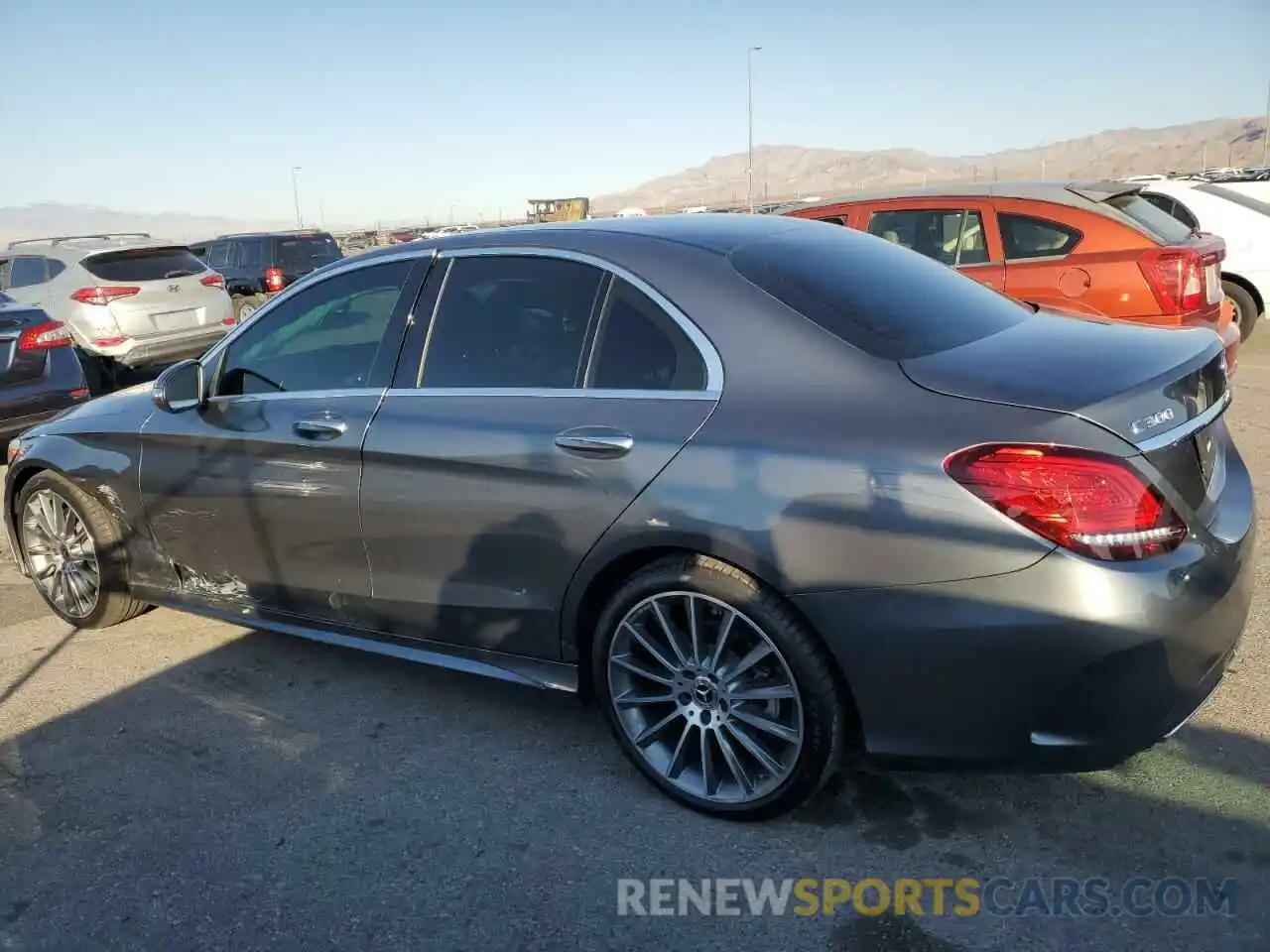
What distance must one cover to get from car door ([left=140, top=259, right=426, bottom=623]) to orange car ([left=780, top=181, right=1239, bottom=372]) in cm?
396

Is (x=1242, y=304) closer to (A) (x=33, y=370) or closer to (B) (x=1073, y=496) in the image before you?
(B) (x=1073, y=496)

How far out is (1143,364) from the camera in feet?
8.61

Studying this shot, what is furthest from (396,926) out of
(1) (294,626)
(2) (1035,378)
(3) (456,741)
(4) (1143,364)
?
(4) (1143,364)

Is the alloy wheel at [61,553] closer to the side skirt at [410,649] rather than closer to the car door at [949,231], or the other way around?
the side skirt at [410,649]

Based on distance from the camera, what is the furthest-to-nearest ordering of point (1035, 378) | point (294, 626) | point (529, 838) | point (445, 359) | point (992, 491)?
point (294, 626)
point (445, 359)
point (529, 838)
point (1035, 378)
point (992, 491)

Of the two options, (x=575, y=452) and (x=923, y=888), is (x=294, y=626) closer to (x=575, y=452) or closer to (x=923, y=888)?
(x=575, y=452)

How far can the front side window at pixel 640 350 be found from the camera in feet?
9.40

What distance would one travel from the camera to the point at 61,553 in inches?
180

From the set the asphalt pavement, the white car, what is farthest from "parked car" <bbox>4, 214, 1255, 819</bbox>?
the white car

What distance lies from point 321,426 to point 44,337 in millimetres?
5267

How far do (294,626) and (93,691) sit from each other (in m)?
0.89

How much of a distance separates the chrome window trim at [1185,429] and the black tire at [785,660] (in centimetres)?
92

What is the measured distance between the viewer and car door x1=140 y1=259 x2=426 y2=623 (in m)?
3.50

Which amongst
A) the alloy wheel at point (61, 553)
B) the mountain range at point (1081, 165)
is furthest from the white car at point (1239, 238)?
the mountain range at point (1081, 165)
